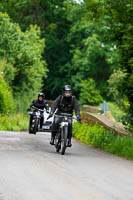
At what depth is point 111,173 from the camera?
34.0 feet

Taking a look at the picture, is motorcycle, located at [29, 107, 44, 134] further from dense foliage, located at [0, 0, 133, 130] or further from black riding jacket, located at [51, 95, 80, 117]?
dense foliage, located at [0, 0, 133, 130]

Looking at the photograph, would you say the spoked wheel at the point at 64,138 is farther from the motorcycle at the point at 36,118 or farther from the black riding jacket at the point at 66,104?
the motorcycle at the point at 36,118

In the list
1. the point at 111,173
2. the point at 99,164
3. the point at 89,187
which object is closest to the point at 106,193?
the point at 89,187

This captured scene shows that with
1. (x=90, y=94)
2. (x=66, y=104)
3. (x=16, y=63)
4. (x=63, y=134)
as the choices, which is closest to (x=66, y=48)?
(x=90, y=94)

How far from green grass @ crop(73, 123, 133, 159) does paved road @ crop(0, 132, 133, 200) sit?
1.05 m

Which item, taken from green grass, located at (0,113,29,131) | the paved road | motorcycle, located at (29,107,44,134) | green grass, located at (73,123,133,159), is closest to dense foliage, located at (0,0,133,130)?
green grass, located at (0,113,29,131)

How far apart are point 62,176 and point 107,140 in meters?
7.27

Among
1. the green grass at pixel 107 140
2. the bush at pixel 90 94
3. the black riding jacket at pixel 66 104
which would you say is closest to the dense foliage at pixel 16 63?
the green grass at pixel 107 140

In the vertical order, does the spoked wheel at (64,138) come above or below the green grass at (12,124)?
above

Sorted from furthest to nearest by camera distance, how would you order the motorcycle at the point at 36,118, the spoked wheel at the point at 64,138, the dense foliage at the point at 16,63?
the dense foliage at the point at 16,63 < the motorcycle at the point at 36,118 < the spoked wheel at the point at 64,138

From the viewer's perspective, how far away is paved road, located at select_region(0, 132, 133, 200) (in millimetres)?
7734

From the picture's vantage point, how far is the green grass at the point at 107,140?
48.5 ft

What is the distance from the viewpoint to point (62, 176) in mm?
9430

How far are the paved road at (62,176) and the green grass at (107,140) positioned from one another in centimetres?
105
